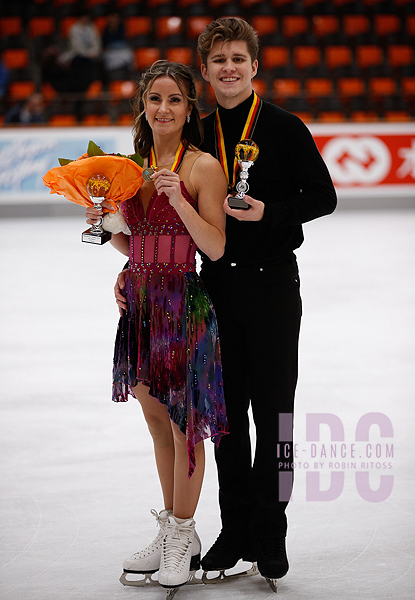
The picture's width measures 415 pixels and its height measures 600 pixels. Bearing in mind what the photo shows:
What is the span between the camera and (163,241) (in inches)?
90.7

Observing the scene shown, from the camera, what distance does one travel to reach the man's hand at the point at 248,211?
2.15 meters

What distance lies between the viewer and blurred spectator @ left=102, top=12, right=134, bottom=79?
12703 millimetres

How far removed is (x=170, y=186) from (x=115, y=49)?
1139 cm

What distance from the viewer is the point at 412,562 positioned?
249cm

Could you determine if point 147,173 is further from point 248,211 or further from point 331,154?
point 331,154

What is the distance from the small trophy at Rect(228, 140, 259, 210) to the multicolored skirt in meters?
0.30

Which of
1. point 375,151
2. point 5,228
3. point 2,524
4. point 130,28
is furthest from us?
point 130,28

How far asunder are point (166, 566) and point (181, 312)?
2.55 ft

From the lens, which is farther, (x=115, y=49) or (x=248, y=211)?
(x=115, y=49)

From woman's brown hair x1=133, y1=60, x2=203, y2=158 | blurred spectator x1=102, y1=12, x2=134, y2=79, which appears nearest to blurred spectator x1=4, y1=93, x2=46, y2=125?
blurred spectator x1=102, y1=12, x2=134, y2=79

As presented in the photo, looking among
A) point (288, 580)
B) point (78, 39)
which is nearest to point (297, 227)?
point (288, 580)

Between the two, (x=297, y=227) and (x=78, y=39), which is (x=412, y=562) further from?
(x=78, y=39)

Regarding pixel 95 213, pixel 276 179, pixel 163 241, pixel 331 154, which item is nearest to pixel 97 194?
pixel 95 213

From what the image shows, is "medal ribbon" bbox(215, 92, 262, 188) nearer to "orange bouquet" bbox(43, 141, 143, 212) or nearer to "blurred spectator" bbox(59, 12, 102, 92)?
"orange bouquet" bbox(43, 141, 143, 212)
